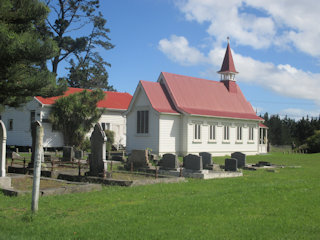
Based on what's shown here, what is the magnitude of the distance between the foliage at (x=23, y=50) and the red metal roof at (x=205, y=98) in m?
Answer: 13.0

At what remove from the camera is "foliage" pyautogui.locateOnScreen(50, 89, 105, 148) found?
32.6 m

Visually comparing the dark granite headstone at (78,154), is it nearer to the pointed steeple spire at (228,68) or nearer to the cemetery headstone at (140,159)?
the cemetery headstone at (140,159)

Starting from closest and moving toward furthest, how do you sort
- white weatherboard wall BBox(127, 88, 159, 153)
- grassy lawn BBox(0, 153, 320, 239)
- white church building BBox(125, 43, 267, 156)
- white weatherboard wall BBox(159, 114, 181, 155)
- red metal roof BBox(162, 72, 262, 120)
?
grassy lawn BBox(0, 153, 320, 239)
white weatherboard wall BBox(159, 114, 181, 155)
white weatherboard wall BBox(127, 88, 159, 153)
white church building BBox(125, 43, 267, 156)
red metal roof BBox(162, 72, 262, 120)

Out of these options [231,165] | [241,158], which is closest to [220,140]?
[241,158]

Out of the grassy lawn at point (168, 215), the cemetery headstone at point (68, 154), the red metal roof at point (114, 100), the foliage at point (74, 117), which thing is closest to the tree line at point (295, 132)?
the red metal roof at point (114, 100)

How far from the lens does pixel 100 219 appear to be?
329 inches

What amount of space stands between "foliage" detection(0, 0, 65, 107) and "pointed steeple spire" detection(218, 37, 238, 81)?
2210 centimetres

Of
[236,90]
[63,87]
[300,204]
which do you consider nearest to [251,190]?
[300,204]

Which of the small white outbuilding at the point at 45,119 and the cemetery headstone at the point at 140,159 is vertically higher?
the small white outbuilding at the point at 45,119

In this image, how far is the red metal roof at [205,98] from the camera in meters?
32.6

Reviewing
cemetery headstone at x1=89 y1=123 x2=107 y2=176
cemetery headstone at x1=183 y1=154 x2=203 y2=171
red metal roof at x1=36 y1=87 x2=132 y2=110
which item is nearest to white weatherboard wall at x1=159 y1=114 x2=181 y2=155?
red metal roof at x1=36 y1=87 x2=132 y2=110

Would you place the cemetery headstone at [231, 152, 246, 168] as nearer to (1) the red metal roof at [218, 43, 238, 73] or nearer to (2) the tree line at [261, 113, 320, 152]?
(1) the red metal roof at [218, 43, 238, 73]

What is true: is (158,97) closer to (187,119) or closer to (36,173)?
(187,119)

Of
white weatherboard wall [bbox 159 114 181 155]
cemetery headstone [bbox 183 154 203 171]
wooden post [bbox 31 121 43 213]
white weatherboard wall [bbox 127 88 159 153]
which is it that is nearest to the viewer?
wooden post [bbox 31 121 43 213]
